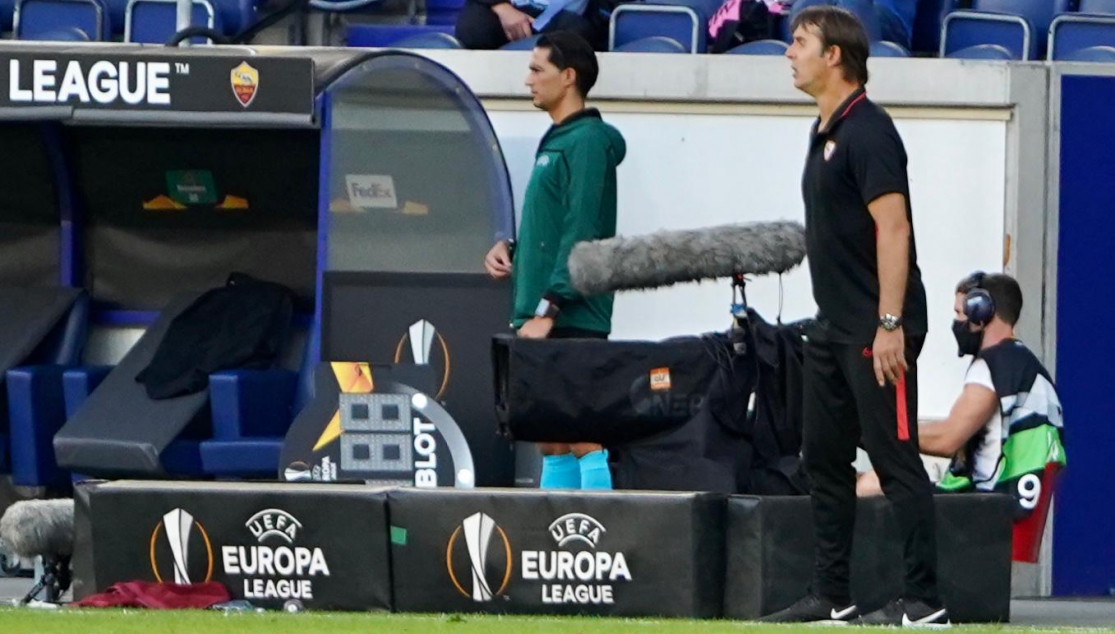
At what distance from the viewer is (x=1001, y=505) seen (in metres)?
6.66

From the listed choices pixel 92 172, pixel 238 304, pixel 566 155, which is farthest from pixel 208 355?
pixel 566 155

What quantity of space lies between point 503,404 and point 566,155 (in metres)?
1.11

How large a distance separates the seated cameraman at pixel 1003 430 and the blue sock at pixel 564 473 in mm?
1061

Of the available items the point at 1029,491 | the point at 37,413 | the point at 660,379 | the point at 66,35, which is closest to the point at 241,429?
the point at 37,413

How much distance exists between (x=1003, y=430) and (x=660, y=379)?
118 centimetres

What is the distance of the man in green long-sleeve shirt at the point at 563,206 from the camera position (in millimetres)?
7582

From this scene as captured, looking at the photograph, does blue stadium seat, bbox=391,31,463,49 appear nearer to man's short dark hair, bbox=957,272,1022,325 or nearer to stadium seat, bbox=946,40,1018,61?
stadium seat, bbox=946,40,1018,61

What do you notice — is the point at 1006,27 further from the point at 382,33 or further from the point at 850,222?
the point at 850,222

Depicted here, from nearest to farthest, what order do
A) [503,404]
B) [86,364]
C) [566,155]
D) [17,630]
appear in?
[17,630]
[503,404]
[566,155]
[86,364]

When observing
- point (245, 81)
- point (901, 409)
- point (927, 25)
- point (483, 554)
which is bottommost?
point (483, 554)

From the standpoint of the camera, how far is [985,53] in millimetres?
9445

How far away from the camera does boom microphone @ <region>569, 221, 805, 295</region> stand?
7.04m

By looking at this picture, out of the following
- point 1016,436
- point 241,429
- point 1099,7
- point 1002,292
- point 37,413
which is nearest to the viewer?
point 1016,436

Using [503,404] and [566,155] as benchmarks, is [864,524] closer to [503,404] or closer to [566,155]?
[503,404]
